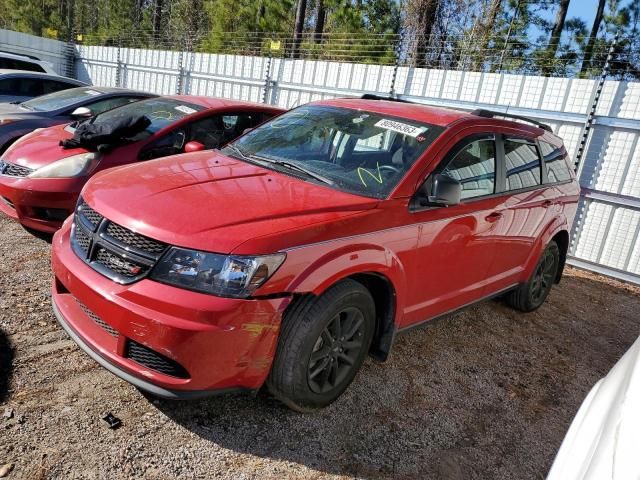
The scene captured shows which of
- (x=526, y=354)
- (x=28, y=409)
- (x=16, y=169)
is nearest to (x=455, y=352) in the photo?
(x=526, y=354)

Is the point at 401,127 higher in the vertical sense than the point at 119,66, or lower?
higher

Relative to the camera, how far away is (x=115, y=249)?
244cm

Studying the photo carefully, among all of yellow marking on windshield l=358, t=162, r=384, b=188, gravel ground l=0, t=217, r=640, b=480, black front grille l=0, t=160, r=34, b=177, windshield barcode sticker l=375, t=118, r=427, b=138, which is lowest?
gravel ground l=0, t=217, r=640, b=480

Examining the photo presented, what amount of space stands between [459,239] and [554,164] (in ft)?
6.37

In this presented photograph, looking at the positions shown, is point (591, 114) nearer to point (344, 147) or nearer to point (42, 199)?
point (344, 147)

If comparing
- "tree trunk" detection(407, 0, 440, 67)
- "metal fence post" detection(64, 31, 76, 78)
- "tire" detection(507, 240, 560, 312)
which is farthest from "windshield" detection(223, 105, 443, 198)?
"metal fence post" detection(64, 31, 76, 78)

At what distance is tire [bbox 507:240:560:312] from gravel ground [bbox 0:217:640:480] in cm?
72

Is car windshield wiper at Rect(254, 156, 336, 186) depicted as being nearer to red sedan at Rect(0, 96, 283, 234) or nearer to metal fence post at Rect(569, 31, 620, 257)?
red sedan at Rect(0, 96, 283, 234)

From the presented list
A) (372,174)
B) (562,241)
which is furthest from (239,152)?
(562,241)

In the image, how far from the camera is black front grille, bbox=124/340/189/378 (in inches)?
90.1

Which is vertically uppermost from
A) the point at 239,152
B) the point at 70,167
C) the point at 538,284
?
the point at 239,152

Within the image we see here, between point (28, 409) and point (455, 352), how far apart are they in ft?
9.58

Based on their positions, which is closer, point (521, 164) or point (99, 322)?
point (99, 322)

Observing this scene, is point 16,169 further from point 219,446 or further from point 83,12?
point 83,12
